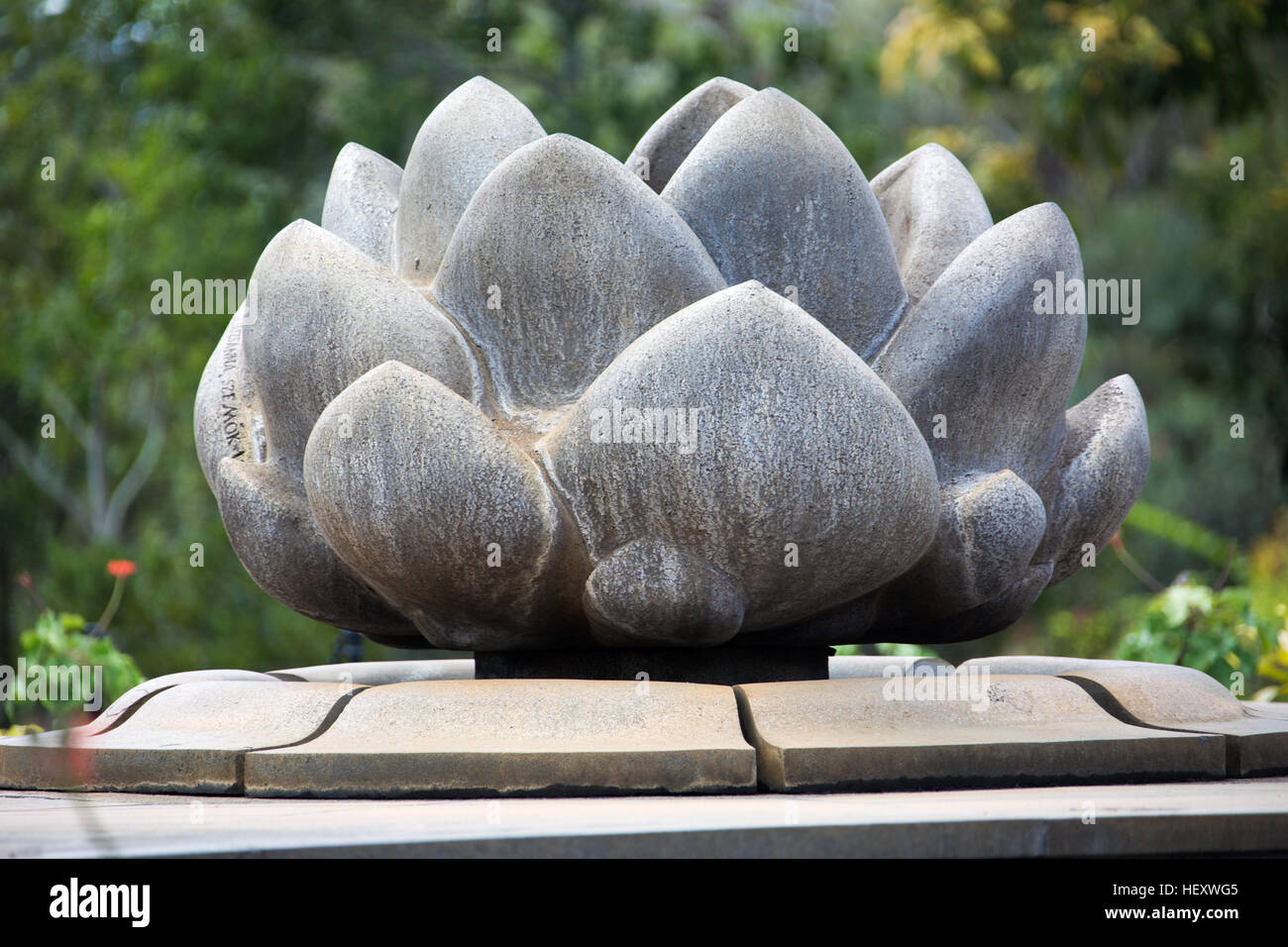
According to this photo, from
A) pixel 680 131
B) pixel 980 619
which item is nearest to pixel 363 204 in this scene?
pixel 680 131

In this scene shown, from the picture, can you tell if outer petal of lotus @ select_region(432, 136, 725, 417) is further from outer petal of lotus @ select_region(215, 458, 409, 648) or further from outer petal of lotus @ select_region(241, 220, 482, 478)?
outer petal of lotus @ select_region(215, 458, 409, 648)

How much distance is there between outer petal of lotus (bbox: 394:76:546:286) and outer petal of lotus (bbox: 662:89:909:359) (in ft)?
2.01

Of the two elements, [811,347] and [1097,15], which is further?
[1097,15]

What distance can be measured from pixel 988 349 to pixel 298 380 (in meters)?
1.86

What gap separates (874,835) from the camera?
2604mm

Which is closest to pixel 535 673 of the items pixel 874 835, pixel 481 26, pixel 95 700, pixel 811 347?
pixel 811 347

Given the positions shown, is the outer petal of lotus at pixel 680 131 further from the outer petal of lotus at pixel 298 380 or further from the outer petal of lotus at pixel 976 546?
the outer petal of lotus at pixel 976 546

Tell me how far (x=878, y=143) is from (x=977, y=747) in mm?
10297

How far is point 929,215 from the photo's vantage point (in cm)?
444

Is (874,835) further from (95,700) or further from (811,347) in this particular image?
(95,700)

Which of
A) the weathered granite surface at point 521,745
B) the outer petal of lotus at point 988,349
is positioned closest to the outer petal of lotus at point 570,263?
the outer petal of lotus at point 988,349

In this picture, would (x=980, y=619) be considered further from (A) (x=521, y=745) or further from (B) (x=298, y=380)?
(B) (x=298, y=380)

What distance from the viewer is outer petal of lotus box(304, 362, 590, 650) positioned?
11.5 feet

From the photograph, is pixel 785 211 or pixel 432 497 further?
pixel 785 211
